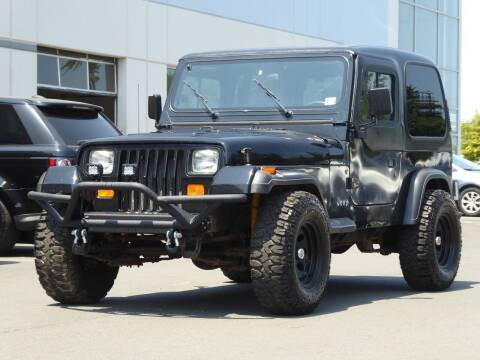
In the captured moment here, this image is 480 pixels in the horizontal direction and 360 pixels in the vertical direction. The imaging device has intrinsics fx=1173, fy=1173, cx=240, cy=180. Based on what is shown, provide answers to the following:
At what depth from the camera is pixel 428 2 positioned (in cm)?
4634

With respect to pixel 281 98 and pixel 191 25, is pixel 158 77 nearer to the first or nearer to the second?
pixel 191 25

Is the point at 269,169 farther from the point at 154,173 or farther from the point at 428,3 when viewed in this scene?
the point at 428,3

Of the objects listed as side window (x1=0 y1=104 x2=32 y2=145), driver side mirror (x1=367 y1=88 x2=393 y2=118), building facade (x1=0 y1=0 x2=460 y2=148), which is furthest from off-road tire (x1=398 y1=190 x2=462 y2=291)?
building facade (x1=0 y1=0 x2=460 y2=148)

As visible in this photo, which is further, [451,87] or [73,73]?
[451,87]

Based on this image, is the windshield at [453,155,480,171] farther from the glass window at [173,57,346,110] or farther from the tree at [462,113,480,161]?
the tree at [462,113,480,161]

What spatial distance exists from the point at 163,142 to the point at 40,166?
505 cm

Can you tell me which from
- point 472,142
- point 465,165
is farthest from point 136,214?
point 472,142

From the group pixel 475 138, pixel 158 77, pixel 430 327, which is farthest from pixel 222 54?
pixel 475 138

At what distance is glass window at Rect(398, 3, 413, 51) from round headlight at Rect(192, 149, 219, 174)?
36.5 m

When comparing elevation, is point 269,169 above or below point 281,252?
above

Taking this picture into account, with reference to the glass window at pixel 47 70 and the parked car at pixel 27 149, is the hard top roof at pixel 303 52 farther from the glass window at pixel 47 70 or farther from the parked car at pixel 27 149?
the glass window at pixel 47 70

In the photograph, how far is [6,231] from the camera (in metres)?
13.4

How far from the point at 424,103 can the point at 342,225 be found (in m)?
2.36

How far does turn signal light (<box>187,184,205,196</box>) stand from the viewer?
8102mm
